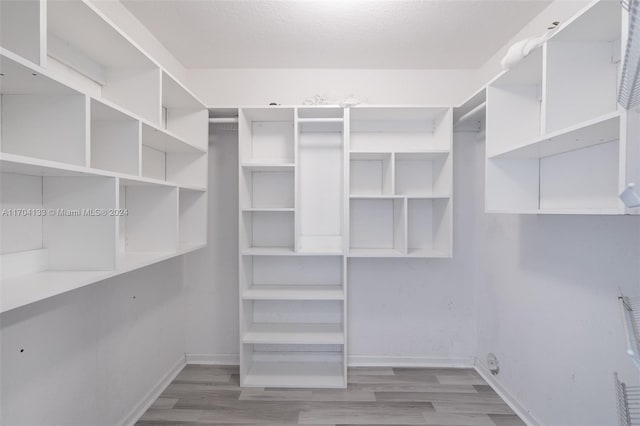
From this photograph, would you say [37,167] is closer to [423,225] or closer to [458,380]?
[423,225]

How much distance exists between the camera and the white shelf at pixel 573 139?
3.36 ft

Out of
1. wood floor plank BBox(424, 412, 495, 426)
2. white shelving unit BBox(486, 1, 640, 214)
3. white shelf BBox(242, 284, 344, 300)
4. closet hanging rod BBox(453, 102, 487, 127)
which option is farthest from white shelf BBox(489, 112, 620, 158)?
wood floor plank BBox(424, 412, 495, 426)

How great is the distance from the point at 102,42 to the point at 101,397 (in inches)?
73.5

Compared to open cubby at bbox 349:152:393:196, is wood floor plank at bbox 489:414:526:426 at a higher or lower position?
lower

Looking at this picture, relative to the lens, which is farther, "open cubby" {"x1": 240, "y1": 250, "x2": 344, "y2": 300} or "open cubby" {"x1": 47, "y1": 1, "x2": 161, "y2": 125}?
"open cubby" {"x1": 240, "y1": 250, "x2": 344, "y2": 300}

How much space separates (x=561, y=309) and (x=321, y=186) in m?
1.80

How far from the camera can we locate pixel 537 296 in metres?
1.83

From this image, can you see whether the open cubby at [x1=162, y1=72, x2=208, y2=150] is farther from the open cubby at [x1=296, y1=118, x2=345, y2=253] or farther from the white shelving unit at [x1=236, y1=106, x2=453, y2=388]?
the open cubby at [x1=296, y1=118, x2=345, y2=253]

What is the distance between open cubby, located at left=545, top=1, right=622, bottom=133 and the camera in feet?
4.09

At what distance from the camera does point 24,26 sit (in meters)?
0.93

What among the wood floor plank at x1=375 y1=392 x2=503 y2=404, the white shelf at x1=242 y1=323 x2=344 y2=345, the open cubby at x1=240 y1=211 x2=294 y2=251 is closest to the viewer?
the wood floor plank at x1=375 y1=392 x2=503 y2=404

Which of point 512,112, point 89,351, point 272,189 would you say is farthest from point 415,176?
point 89,351

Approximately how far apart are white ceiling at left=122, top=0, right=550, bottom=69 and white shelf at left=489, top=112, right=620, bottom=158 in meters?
0.96

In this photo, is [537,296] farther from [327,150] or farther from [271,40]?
[271,40]
